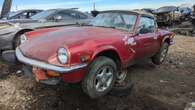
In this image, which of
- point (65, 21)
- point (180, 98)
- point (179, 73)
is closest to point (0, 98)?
point (180, 98)

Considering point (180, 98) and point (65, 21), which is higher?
point (65, 21)

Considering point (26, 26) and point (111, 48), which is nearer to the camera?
point (111, 48)

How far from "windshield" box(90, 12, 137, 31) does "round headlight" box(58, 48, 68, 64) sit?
1.80 m

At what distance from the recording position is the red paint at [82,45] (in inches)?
164

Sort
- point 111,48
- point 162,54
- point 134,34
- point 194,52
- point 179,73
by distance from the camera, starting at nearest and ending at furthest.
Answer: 1. point 111,48
2. point 134,34
3. point 179,73
4. point 162,54
5. point 194,52

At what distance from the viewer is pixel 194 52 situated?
9.36m

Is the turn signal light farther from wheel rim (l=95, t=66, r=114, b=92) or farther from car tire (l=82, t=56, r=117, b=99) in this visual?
wheel rim (l=95, t=66, r=114, b=92)

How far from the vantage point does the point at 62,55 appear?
4.15 m

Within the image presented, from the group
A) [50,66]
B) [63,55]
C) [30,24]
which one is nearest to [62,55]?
[63,55]

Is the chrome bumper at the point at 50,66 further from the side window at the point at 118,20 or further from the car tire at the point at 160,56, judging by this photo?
the car tire at the point at 160,56

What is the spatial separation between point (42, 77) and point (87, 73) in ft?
2.26

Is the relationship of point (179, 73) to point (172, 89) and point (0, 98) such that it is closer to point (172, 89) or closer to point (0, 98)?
point (172, 89)

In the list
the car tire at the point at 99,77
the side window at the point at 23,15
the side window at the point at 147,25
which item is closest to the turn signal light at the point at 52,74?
the car tire at the point at 99,77

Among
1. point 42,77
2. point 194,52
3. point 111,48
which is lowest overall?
point 194,52
